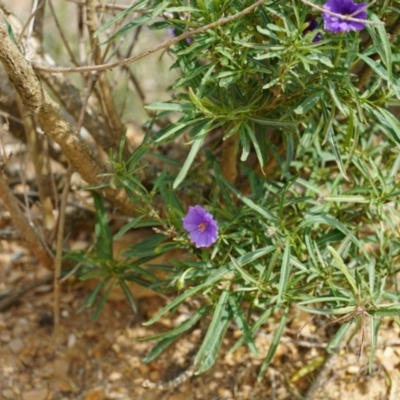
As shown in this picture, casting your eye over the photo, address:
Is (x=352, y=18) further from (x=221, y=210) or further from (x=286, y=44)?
(x=221, y=210)

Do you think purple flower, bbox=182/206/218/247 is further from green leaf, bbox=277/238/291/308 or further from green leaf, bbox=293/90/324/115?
green leaf, bbox=293/90/324/115

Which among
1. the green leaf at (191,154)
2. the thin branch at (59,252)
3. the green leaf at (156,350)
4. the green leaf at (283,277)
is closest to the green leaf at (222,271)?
the green leaf at (283,277)

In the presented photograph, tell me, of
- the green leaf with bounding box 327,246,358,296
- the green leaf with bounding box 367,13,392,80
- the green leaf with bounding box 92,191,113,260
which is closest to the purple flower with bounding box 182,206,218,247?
the green leaf with bounding box 327,246,358,296

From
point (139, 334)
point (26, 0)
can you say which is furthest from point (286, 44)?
point (26, 0)

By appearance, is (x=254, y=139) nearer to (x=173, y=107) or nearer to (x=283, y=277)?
(x=173, y=107)

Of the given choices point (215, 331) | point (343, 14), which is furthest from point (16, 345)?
point (343, 14)
